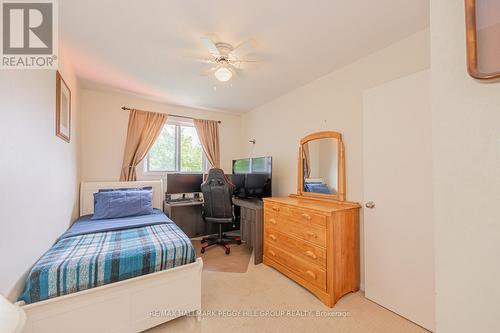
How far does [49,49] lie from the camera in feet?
6.06

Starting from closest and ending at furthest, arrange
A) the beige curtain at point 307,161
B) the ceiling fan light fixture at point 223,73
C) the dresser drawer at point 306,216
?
the dresser drawer at point 306,216 → the ceiling fan light fixture at point 223,73 → the beige curtain at point 307,161

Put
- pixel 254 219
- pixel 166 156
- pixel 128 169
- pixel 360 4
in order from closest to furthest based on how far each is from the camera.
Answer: pixel 360 4 → pixel 254 219 → pixel 128 169 → pixel 166 156

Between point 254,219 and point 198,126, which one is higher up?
point 198,126

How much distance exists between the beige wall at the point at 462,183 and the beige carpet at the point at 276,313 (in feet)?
4.38

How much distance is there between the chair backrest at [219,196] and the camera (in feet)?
10.3

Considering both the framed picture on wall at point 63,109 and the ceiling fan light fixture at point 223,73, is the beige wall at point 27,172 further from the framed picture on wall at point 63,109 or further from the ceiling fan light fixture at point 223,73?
the ceiling fan light fixture at point 223,73

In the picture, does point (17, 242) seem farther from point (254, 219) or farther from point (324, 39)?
point (324, 39)

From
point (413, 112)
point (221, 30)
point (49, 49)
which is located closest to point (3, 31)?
point (49, 49)

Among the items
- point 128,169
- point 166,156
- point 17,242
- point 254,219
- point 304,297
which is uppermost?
point 166,156

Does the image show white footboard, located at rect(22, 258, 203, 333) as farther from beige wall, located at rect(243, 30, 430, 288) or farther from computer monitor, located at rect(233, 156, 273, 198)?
beige wall, located at rect(243, 30, 430, 288)

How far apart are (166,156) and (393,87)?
3.61 metres

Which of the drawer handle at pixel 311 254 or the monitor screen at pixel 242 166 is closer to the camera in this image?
the drawer handle at pixel 311 254

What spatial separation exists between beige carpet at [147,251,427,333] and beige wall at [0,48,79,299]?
1.09 metres

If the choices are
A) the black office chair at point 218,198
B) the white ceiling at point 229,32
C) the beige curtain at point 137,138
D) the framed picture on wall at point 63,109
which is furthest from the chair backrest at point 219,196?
the framed picture on wall at point 63,109
